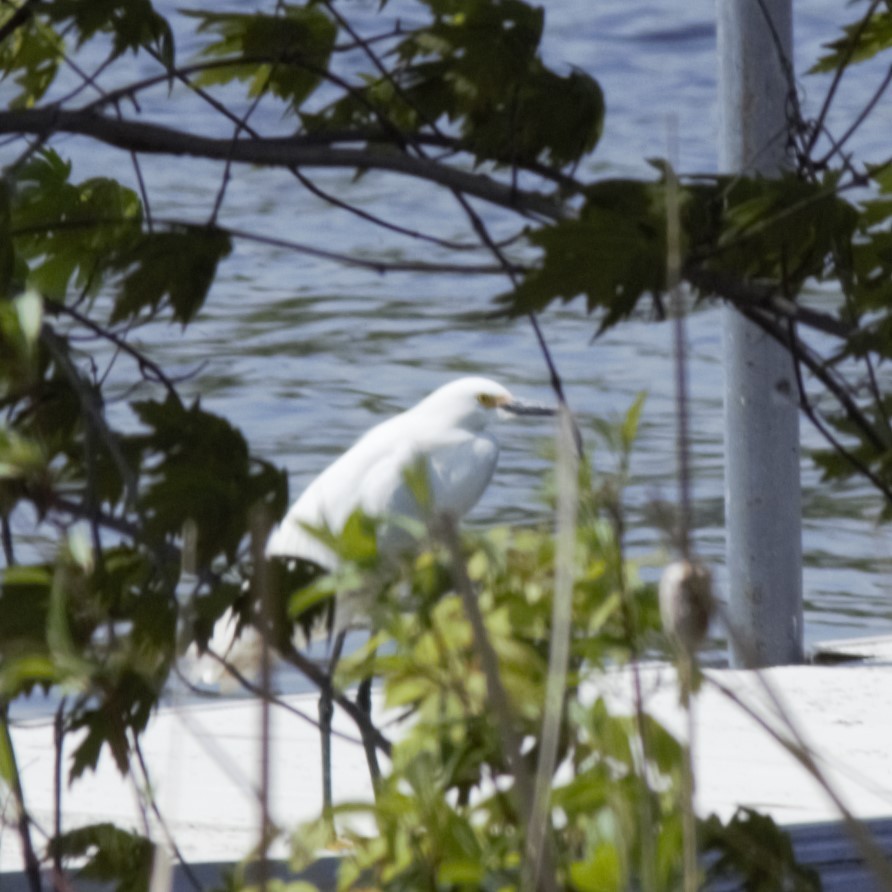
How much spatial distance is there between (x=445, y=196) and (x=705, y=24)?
2.42m

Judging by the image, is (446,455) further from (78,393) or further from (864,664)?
(78,393)

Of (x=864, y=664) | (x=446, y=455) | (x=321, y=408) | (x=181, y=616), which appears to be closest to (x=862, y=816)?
(x=864, y=664)

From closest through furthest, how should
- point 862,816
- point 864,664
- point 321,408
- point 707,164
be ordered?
point 862,816 → point 864,664 → point 321,408 → point 707,164

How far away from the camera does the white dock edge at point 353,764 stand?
243 centimetres

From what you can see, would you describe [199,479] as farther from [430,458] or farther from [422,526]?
[430,458]

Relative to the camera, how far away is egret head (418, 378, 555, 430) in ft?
12.3

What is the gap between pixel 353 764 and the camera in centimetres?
289

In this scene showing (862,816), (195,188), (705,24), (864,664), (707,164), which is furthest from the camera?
(705,24)

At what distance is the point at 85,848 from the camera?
1190mm

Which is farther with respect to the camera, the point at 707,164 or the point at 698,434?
the point at 707,164

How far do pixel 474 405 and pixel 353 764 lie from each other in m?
1.07

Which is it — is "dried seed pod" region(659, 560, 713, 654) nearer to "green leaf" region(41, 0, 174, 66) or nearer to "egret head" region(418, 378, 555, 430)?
"green leaf" region(41, 0, 174, 66)

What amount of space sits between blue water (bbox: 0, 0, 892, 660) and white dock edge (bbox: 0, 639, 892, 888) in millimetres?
1224

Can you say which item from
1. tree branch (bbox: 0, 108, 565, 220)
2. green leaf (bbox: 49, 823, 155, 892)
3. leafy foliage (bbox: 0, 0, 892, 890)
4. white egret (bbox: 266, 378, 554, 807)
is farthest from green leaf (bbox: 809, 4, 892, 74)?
white egret (bbox: 266, 378, 554, 807)
